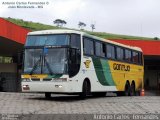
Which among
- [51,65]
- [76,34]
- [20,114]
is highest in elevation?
[76,34]

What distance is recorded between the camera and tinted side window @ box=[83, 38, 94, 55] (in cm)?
2152

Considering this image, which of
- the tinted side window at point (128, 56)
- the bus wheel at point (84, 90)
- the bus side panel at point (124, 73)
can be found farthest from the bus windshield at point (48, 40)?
the tinted side window at point (128, 56)

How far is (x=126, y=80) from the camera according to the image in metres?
28.4

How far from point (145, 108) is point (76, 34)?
18.2 ft

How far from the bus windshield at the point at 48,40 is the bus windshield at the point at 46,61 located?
34 cm

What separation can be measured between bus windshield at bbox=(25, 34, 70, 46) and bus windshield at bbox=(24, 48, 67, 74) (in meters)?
0.34

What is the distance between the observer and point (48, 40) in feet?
67.3

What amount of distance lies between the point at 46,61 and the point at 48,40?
107cm

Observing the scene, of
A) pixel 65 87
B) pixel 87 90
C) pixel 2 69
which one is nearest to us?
pixel 65 87

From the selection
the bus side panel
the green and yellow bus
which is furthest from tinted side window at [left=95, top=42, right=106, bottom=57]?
the bus side panel

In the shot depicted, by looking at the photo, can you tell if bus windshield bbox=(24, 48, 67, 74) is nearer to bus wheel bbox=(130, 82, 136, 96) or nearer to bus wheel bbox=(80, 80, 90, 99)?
bus wheel bbox=(80, 80, 90, 99)

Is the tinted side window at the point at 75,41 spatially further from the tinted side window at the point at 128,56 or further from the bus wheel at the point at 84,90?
the tinted side window at the point at 128,56

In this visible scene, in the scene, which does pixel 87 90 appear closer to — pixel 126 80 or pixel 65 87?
pixel 65 87

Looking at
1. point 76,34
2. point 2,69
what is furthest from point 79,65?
point 2,69
